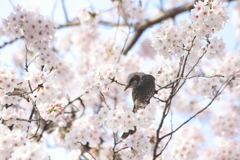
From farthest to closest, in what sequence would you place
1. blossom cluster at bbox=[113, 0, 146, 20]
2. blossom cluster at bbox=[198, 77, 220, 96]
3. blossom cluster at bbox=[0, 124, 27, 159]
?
1. blossom cluster at bbox=[113, 0, 146, 20]
2. blossom cluster at bbox=[198, 77, 220, 96]
3. blossom cluster at bbox=[0, 124, 27, 159]

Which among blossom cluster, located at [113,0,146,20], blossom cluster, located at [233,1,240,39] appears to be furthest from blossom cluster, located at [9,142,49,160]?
blossom cluster, located at [233,1,240,39]

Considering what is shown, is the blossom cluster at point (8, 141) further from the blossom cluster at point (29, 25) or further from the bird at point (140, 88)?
the blossom cluster at point (29, 25)

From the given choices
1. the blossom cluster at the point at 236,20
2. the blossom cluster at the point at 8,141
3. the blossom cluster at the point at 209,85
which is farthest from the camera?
the blossom cluster at the point at 236,20

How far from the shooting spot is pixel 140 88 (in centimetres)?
285

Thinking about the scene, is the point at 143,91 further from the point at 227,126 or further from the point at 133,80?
the point at 227,126

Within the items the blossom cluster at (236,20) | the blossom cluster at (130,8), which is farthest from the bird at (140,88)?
the blossom cluster at (236,20)

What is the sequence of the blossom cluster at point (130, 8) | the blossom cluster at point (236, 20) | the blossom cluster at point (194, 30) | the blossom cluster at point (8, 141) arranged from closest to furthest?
the blossom cluster at point (8, 141) < the blossom cluster at point (194, 30) < the blossom cluster at point (130, 8) < the blossom cluster at point (236, 20)

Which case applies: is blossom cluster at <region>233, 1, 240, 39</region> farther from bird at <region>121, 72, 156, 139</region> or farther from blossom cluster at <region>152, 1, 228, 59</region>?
bird at <region>121, 72, 156, 139</region>

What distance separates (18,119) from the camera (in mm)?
3080

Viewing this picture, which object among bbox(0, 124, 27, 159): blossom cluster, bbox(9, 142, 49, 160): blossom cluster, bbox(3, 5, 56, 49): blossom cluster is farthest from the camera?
bbox(3, 5, 56, 49): blossom cluster

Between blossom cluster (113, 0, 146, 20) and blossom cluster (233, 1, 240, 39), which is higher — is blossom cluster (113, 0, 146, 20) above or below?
below

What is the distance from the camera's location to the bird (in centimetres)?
280

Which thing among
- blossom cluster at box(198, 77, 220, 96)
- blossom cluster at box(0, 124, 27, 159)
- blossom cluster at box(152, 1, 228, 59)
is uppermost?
blossom cluster at box(198, 77, 220, 96)

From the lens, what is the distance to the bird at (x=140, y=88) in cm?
280
